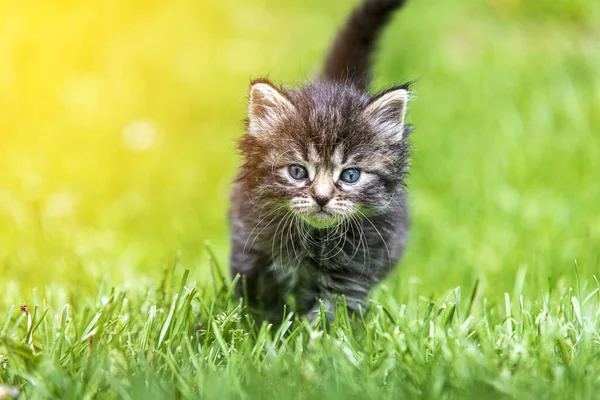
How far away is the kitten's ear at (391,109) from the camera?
341cm

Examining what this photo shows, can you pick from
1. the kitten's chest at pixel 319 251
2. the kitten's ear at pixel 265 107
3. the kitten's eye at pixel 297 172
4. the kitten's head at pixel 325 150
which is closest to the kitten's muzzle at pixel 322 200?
the kitten's head at pixel 325 150

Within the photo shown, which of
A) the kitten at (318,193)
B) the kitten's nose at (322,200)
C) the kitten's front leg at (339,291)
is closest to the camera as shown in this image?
the kitten's nose at (322,200)

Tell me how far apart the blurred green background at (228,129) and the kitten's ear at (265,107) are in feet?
3.67

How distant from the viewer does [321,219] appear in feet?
10.6

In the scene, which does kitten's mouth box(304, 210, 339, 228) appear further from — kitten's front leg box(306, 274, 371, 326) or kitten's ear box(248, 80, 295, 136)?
kitten's ear box(248, 80, 295, 136)

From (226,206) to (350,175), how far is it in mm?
2561

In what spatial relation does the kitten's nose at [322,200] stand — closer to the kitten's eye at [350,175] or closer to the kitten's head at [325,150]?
the kitten's head at [325,150]

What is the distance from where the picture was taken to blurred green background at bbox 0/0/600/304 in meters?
4.92

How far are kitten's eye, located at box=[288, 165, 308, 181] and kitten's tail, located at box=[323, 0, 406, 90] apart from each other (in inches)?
32.2

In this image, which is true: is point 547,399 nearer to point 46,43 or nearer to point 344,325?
point 344,325

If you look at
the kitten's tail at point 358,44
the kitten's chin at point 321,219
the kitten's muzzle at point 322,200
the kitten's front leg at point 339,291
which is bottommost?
the kitten's front leg at point 339,291

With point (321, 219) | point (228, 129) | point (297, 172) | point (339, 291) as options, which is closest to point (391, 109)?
point (297, 172)

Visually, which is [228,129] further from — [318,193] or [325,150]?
[318,193]

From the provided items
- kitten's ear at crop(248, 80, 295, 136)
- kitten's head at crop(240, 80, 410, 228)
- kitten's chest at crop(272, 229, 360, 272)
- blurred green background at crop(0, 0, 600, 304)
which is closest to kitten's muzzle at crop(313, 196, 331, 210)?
kitten's head at crop(240, 80, 410, 228)
